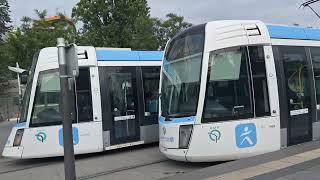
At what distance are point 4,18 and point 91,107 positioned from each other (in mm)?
31663

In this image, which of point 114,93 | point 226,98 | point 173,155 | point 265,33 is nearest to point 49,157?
point 114,93

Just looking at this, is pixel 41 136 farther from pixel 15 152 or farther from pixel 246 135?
pixel 246 135

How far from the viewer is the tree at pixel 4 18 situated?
4059 cm

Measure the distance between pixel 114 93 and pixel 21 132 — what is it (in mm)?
2397

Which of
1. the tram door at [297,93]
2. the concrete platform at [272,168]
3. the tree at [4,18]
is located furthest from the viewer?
the tree at [4,18]

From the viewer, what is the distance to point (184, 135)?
9656 millimetres

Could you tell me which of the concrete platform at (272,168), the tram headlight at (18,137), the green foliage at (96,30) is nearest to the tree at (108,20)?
the green foliage at (96,30)

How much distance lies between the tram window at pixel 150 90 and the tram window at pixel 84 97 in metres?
1.66

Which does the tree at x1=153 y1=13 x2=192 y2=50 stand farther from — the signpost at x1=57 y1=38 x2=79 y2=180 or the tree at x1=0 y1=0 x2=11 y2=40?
the signpost at x1=57 y1=38 x2=79 y2=180

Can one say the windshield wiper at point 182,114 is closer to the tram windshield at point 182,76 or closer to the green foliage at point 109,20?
the tram windshield at point 182,76

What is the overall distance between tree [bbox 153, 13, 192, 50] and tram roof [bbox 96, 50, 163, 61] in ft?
77.0

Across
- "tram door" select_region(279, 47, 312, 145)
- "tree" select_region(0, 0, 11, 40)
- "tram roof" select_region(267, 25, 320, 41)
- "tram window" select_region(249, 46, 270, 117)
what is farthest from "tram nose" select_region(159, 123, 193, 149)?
"tree" select_region(0, 0, 11, 40)

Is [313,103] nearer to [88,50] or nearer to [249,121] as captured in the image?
[249,121]

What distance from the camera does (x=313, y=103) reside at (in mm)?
10984
